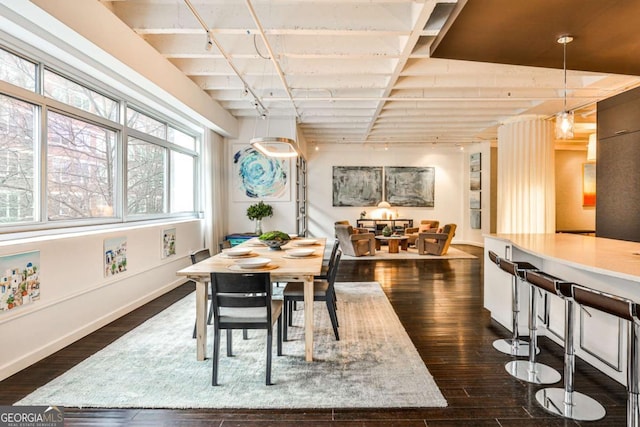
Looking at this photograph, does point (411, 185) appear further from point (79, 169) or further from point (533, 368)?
point (79, 169)

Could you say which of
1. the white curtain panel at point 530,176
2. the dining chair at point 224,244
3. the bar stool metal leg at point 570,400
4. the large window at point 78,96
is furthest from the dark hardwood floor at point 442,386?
the white curtain panel at point 530,176

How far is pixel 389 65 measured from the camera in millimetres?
4461

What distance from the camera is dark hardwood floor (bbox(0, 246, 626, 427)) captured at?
2053mm

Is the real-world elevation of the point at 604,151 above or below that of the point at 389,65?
below

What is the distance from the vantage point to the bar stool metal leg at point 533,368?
2502mm

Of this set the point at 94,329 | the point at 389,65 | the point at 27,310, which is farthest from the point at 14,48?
the point at 389,65

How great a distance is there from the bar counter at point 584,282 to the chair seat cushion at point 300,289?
180cm

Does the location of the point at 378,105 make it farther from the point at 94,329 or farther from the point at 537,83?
the point at 94,329

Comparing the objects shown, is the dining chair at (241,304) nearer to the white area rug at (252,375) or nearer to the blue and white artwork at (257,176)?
the white area rug at (252,375)

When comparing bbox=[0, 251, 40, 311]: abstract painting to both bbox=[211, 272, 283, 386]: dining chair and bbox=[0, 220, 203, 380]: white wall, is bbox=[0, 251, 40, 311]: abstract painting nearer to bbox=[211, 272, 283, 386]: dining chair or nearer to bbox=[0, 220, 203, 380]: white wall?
bbox=[0, 220, 203, 380]: white wall

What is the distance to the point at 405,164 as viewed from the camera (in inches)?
415

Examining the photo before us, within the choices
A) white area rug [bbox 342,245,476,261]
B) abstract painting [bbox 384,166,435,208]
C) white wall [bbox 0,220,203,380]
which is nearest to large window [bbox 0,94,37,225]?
white wall [bbox 0,220,203,380]

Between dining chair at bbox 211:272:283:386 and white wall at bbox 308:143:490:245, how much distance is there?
8.12 m

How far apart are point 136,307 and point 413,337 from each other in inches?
130
